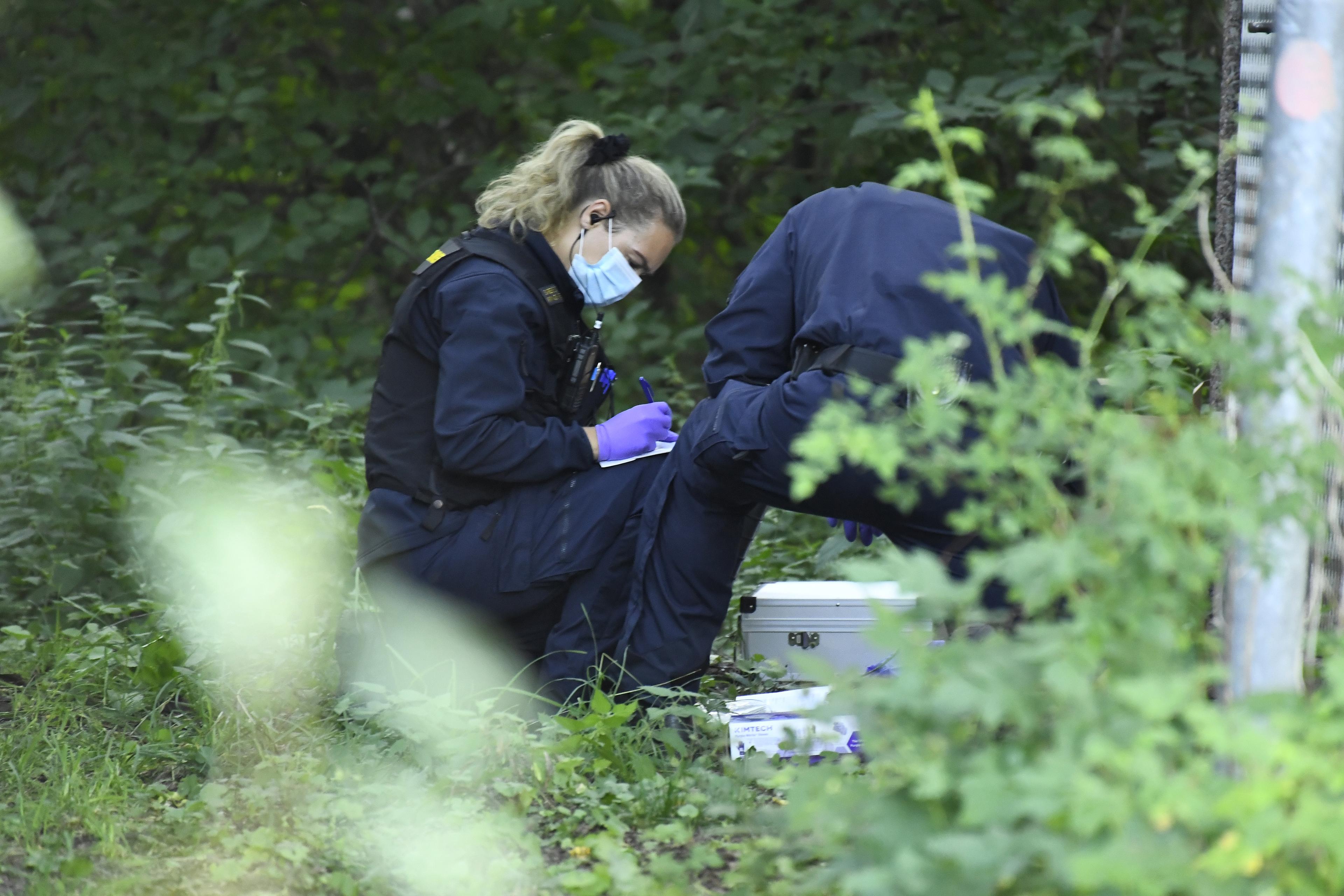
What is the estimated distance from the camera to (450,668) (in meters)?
2.90

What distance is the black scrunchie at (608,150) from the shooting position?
3057mm

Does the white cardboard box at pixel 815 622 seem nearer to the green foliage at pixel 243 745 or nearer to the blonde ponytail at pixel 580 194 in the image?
the green foliage at pixel 243 745

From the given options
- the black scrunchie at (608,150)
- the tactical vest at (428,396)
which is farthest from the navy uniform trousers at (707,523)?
the black scrunchie at (608,150)

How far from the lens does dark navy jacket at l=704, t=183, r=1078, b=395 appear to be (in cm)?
246

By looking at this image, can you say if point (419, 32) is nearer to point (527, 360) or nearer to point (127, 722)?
point (527, 360)

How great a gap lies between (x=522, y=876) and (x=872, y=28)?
14.0ft

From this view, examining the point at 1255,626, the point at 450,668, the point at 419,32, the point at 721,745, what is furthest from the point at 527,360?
the point at 419,32

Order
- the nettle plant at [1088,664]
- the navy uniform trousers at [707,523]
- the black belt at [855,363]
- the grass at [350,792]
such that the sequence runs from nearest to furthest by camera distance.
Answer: the nettle plant at [1088,664] < the grass at [350,792] < the black belt at [855,363] < the navy uniform trousers at [707,523]

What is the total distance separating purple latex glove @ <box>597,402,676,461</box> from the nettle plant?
1562mm

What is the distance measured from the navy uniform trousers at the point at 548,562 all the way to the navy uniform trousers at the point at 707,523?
0.43 ft

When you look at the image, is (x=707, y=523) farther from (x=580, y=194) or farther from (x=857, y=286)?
(x=580, y=194)

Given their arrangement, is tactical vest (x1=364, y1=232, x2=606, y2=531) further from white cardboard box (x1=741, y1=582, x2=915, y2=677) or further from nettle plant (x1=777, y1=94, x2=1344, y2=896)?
nettle plant (x1=777, y1=94, x2=1344, y2=896)

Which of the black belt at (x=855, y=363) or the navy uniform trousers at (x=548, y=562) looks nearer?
the black belt at (x=855, y=363)

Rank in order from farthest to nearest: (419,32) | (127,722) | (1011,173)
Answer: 1. (419,32)
2. (1011,173)
3. (127,722)
